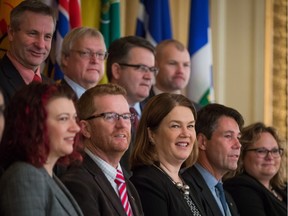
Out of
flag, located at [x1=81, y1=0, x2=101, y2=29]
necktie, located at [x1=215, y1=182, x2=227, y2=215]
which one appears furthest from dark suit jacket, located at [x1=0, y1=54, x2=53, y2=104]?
flag, located at [x1=81, y1=0, x2=101, y2=29]

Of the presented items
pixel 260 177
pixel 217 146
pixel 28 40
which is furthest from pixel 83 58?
pixel 260 177

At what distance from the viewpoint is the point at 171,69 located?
7.11m

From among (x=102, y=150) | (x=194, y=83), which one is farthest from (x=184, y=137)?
(x=194, y=83)

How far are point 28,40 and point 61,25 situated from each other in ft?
4.33

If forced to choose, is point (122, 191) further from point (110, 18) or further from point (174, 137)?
point (110, 18)

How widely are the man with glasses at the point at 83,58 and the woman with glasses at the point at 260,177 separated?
1364 millimetres

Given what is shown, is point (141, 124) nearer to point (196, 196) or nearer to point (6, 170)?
point (196, 196)

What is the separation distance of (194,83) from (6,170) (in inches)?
175

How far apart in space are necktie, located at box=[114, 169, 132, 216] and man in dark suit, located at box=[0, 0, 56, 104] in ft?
3.04

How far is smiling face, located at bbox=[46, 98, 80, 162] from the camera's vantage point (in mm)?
3957

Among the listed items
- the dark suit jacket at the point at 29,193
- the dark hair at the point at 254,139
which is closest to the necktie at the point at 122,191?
the dark suit jacket at the point at 29,193

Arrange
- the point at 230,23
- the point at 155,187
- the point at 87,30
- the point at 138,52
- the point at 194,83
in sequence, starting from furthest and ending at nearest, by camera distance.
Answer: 1. the point at 230,23
2. the point at 194,83
3. the point at 138,52
4. the point at 87,30
5. the point at 155,187

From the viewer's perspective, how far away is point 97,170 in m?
4.59

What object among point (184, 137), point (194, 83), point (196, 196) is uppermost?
point (194, 83)
